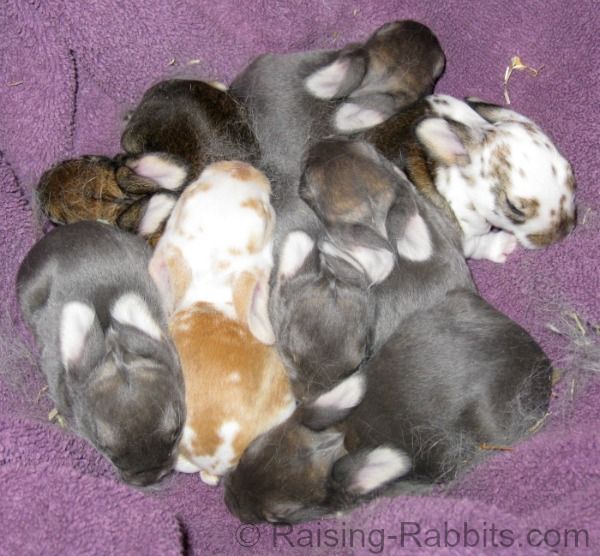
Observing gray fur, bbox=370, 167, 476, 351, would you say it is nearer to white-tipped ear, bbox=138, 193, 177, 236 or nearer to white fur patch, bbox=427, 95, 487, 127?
white fur patch, bbox=427, 95, 487, 127

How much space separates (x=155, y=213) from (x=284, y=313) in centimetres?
63

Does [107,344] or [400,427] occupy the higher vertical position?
[107,344]

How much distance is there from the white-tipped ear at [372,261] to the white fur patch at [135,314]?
68 cm

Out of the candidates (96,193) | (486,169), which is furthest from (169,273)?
(486,169)

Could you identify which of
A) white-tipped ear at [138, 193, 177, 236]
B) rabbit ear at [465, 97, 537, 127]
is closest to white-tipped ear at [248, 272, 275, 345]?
white-tipped ear at [138, 193, 177, 236]

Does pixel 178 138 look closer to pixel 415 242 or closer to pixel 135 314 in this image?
pixel 135 314

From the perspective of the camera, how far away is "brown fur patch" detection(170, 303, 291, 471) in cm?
258

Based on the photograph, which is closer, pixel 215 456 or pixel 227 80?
pixel 215 456

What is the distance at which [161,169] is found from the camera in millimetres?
2906

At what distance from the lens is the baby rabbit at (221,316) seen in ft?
8.49

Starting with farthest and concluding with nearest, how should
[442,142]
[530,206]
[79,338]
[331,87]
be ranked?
[331,87] < [442,142] < [530,206] < [79,338]

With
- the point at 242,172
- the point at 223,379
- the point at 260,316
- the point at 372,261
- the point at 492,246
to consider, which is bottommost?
the point at 492,246

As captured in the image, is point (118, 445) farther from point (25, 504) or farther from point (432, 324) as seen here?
point (432, 324)

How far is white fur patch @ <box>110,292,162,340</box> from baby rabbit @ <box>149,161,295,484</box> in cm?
11
